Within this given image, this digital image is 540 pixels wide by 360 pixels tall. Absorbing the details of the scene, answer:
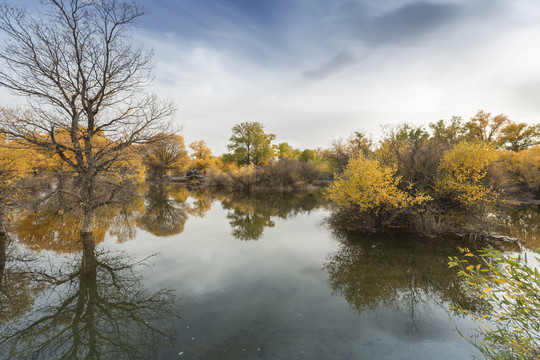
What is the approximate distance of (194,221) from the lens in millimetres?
16703

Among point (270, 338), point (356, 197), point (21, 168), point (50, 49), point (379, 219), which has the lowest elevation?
point (270, 338)

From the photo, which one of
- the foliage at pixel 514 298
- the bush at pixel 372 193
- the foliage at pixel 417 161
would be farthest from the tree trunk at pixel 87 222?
the foliage at pixel 417 161

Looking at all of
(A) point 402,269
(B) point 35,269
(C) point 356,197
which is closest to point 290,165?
(C) point 356,197

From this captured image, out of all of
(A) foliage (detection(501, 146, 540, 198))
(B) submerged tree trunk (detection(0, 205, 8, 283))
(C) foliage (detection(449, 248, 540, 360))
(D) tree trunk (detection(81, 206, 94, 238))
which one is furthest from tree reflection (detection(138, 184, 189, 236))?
(A) foliage (detection(501, 146, 540, 198))

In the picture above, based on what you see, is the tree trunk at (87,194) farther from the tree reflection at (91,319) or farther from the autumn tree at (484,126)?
the autumn tree at (484,126)

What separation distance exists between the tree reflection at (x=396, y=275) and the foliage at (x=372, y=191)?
1.87m

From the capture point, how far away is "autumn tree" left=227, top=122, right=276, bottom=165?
48.4 m

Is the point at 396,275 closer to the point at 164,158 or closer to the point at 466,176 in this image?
the point at 466,176

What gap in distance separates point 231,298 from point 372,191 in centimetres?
867

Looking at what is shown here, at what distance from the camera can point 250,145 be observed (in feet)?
162

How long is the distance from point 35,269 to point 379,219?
1583cm

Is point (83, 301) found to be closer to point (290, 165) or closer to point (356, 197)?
point (356, 197)

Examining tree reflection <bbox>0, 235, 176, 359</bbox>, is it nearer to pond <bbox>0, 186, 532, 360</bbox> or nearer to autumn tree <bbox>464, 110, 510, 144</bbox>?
pond <bbox>0, 186, 532, 360</bbox>

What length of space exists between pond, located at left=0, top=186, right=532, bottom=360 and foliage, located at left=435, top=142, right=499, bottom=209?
8.65 ft
